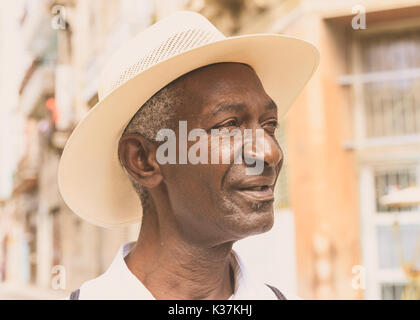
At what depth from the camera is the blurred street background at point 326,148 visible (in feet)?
10.6

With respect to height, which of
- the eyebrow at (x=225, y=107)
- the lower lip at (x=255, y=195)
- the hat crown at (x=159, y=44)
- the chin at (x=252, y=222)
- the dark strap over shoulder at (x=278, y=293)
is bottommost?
the dark strap over shoulder at (x=278, y=293)

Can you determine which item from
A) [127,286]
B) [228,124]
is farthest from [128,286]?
[228,124]

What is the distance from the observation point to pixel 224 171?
2.68ft

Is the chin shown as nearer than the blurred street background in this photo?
Yes

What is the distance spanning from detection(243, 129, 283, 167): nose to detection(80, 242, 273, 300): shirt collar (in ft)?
0.78

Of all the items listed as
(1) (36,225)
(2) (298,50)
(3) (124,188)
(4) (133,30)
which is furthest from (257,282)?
(1) (36,225)

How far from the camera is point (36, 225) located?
4461 mm

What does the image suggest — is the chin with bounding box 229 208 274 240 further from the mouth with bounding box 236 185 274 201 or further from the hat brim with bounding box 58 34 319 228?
the hat brim with bounding box 58 34 319 228

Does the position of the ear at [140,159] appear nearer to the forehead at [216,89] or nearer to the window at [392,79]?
the forehead at [216,89]

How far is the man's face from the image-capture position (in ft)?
2.66

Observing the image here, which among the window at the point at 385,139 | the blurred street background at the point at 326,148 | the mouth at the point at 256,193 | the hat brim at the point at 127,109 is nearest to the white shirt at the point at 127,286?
the hat brim at the point at 127,109

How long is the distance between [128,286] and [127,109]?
0.27 metres

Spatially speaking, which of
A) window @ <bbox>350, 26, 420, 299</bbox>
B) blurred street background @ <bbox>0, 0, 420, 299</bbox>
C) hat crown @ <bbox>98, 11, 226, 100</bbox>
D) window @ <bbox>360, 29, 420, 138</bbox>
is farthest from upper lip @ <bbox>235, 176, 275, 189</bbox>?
window @ <bbox>360, 29, 420, 138</bbox>
